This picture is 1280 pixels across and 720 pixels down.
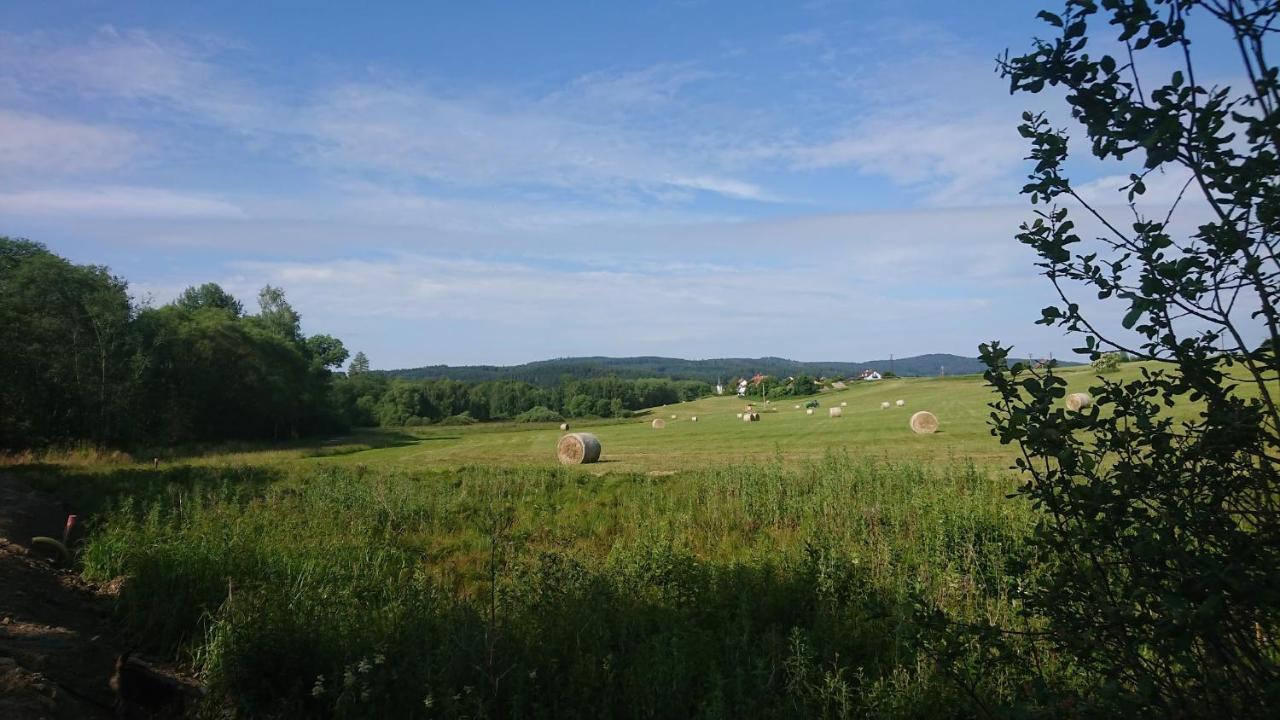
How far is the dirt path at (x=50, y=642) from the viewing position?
19.5 ft

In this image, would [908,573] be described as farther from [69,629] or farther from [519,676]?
[69,629]

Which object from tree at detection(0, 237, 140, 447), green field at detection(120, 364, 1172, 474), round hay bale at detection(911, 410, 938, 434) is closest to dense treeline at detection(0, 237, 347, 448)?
→ tree at detection(0, 237, 140, 447)

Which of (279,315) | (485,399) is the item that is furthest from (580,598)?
(485,399)

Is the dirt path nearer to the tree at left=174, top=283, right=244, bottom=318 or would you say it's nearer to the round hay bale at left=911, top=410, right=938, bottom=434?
the round hay bale at left=911, top=410, right=938, bottom=434

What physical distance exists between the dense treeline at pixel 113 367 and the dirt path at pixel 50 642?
2914cm

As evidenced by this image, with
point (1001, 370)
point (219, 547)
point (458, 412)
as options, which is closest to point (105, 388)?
point (219, 547)

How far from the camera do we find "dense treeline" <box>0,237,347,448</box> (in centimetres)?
3362

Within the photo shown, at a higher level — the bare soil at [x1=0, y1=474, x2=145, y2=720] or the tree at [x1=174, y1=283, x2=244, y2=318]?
the tree at [x1=174, y1=283, x2=244, y2=318]

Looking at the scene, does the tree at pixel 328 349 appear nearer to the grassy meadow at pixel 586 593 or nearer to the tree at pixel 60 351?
the tree at pixel 60 351

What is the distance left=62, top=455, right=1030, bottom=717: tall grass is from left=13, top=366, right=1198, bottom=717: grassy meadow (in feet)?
0.11

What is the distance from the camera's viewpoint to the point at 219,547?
9367mm

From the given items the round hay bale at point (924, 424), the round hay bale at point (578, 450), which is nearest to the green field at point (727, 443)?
the round hay bale at point (924, 424)

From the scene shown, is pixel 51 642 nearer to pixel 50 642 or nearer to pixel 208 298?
pixel 50 642

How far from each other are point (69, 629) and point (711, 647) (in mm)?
7138
